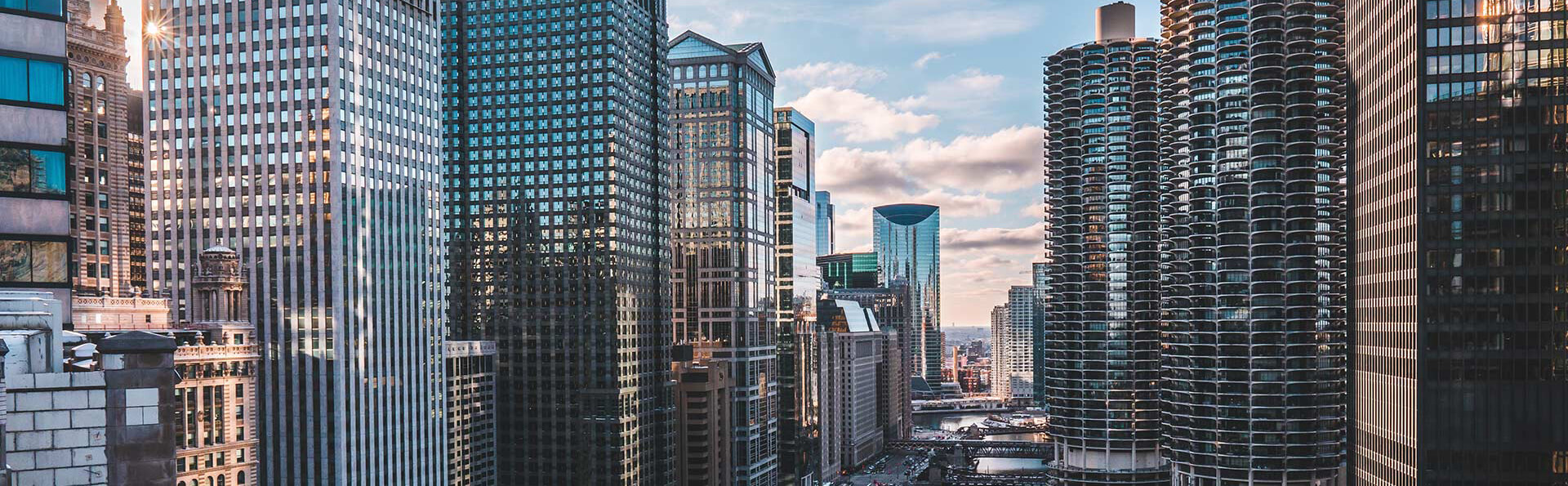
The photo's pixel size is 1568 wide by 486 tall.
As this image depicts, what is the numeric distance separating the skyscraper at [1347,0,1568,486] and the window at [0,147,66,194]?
131666 millimetres

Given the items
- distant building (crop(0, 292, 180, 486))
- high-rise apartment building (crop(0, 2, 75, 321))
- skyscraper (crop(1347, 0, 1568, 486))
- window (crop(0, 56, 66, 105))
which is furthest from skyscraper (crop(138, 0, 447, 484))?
skyscraper (crop(1347, 0, 1568, 486))

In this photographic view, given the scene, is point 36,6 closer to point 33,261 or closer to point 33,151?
point 33,151

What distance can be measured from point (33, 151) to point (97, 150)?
378 feet

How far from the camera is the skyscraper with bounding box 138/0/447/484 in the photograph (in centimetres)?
15988

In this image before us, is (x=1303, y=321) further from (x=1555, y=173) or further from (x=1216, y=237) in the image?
(x=1555, y=173)

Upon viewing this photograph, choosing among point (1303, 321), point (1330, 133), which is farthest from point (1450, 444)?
point (1330, 133)

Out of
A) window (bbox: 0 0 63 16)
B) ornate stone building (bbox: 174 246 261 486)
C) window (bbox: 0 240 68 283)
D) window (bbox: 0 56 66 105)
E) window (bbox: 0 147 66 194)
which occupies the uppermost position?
window (bbox: 0 0 63 16)

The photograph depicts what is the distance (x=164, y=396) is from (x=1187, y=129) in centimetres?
17044

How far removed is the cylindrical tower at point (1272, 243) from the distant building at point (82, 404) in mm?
160635

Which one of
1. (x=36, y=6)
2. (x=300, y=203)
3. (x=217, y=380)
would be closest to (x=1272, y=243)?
(x=300, y=203)

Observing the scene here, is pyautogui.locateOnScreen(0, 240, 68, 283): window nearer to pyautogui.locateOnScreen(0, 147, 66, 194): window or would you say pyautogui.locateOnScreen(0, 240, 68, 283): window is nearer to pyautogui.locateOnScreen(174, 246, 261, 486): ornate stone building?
pyautogui.locateOnScreen(0, 147, 66, 194): window

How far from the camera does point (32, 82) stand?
147ft

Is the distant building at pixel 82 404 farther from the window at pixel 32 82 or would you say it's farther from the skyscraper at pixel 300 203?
the skyscraper at pixel 300 203

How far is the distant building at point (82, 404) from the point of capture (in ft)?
122
